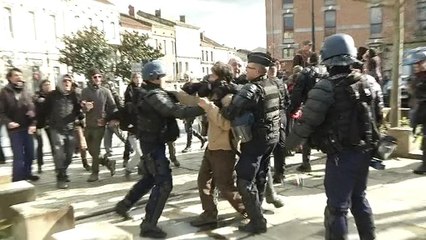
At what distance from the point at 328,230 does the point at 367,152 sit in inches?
27.4

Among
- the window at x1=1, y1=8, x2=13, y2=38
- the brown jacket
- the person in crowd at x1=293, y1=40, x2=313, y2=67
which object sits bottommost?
the brown jacket

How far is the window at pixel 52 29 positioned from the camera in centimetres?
2984

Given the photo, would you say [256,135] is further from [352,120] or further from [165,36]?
[165,36]

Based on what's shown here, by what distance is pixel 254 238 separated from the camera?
4129mm

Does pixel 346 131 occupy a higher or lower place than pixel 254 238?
higher

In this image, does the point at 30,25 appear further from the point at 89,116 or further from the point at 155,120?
the point at 155,120

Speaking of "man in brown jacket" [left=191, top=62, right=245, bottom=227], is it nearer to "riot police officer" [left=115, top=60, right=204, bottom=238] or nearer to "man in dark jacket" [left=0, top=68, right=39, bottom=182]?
"riot police officer" [left=115, top=60, right=204, bottom=238]

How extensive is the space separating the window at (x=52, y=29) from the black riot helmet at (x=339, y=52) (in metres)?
29.6

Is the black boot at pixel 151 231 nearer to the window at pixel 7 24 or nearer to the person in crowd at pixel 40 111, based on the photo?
A: the person in crowd at pixel 40 111

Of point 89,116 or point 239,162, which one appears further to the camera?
point 89,116

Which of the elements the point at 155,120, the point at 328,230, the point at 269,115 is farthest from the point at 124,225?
the point at 328,230

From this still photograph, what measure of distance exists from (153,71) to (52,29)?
28806 millimetres

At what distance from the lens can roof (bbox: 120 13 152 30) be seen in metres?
43.3

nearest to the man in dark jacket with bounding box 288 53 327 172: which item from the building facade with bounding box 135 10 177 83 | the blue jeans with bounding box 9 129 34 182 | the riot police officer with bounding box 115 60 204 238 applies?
the riot police officer with bounding box 115 60 204 238
